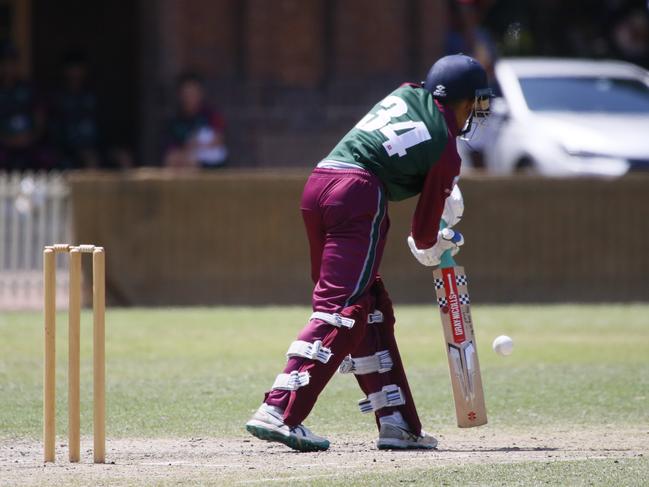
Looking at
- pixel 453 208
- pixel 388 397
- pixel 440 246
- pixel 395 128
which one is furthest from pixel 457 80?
pixel 388 397

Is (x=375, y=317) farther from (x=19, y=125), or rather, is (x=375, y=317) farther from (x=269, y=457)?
(x=19, y=125)

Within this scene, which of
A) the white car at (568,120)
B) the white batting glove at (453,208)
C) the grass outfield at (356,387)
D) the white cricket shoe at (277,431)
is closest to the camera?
the grass outfield at (356,387)

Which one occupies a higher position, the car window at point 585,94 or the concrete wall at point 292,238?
the car window at point 585,94

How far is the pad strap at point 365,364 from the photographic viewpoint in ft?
23.0

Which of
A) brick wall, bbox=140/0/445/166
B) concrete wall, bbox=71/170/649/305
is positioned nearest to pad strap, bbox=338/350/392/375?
concrete wall, bbox=71/170/649/305

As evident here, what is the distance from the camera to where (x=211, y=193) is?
1391 cm

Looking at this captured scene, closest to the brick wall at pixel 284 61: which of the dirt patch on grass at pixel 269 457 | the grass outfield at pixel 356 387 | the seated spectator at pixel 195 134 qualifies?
the seated spectator at pixel 195 134

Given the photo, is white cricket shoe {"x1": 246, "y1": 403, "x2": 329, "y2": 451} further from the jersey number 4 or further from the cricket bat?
the jersey number 4

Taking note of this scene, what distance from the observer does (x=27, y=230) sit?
1398 cm

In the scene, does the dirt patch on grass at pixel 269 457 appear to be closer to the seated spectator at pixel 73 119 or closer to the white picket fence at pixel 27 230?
the white picket fence at pixel 27 230

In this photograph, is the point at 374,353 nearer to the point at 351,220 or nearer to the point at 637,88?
the point at 351,220

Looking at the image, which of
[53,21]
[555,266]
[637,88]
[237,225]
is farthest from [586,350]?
[53,21]

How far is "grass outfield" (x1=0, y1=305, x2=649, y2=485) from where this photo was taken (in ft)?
20.7

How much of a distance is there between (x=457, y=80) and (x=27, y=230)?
8.00 metres
